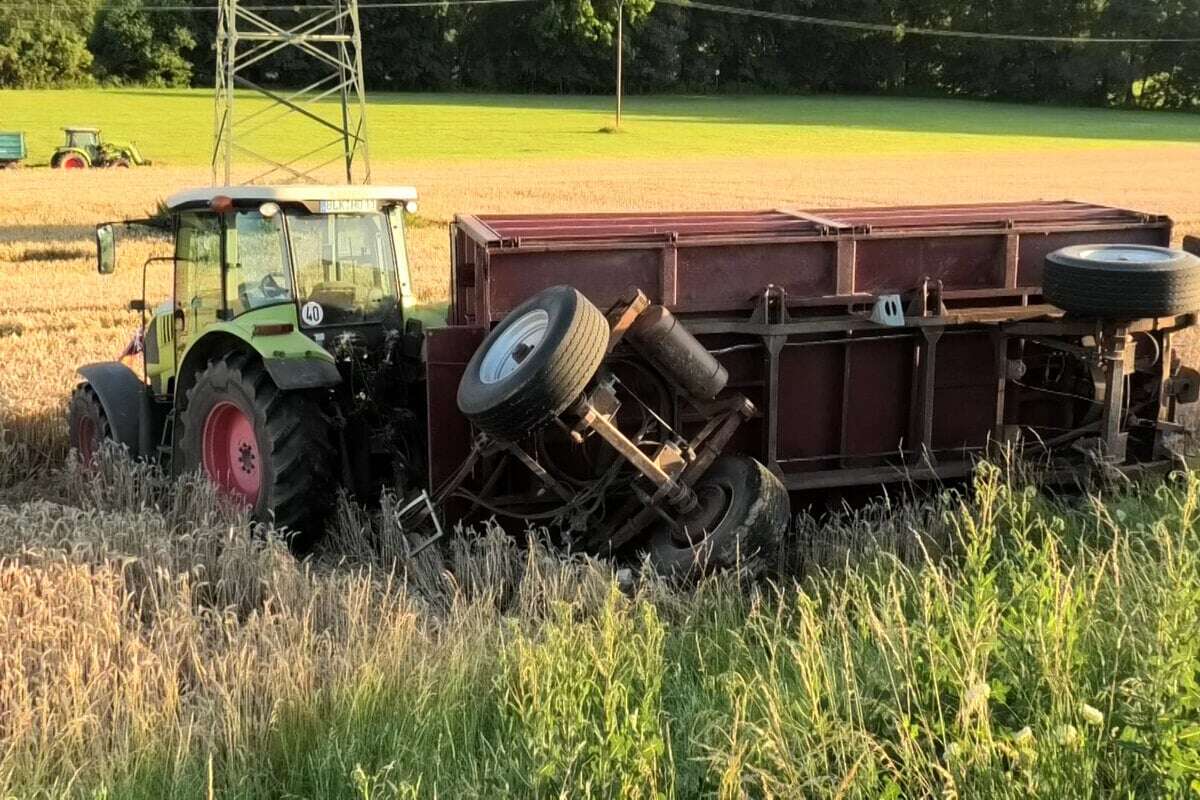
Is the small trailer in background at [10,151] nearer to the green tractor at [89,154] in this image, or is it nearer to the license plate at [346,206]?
the green tractor at [89,154]

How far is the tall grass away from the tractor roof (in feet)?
6.89

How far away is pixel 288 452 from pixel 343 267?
139 centimetres

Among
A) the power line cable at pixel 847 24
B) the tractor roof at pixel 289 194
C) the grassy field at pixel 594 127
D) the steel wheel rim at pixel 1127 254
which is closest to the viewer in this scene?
the steel wheel rim at pixel 1127 254

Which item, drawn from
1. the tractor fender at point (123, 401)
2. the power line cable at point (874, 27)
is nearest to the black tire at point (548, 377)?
the tractor fender at point (123, 401)

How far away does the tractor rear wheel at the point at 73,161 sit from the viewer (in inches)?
1474

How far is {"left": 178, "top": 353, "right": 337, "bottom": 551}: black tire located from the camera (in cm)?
597

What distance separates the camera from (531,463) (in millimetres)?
5531

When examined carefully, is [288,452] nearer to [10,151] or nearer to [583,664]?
[583,664]

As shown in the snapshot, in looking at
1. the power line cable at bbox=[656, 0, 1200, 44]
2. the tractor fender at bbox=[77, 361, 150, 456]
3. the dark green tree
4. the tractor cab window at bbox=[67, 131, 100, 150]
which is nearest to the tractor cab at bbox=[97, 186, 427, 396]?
the tractor fender at bbox=[77, 361, 150, 456]

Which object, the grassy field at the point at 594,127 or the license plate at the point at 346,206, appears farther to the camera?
the grassy field at the point at 594,127

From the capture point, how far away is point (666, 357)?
5.56 metres

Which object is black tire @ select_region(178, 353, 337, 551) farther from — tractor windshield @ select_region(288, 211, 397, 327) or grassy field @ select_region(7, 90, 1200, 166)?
grassy field @ select_region(7, 90, 1200, 166)

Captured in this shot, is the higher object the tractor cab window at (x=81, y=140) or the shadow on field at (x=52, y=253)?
the tractor cab window at (x=81, y=140)

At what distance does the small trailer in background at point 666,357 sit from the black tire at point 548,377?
0.07 ft
